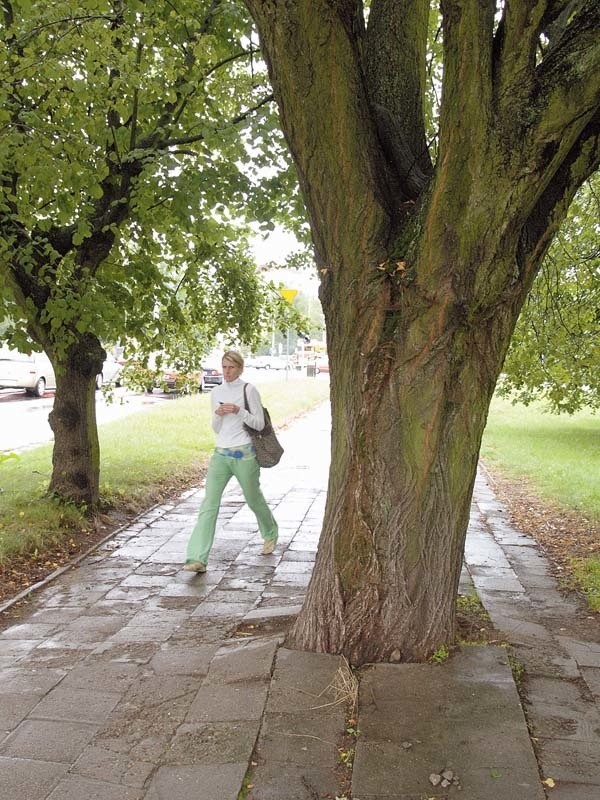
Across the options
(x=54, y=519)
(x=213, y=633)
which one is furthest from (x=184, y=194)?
(x=213, y=633)

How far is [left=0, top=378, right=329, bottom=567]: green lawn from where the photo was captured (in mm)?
7578

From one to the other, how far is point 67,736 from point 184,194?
562 centimetres

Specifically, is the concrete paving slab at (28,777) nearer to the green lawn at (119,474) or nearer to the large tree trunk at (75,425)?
the green lawn at (119,474)

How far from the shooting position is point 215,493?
22.0 ft

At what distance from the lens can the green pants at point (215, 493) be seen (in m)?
6.66

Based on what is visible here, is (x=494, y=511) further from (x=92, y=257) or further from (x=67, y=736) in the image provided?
(x=67, y=736)

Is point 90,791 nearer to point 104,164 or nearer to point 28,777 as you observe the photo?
point 28,777

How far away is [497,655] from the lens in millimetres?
4133

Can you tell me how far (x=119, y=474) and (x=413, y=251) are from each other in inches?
322

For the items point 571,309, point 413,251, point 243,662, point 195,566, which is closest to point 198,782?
point 243,662

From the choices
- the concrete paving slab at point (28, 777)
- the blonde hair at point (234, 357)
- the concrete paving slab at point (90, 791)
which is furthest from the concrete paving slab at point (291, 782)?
the blonde hair at point (234, 357)

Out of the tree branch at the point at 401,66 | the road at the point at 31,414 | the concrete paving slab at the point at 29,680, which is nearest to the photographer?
the concrete paving slab at the point at 29,680

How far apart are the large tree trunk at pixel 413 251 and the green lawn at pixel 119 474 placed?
1.83 meters

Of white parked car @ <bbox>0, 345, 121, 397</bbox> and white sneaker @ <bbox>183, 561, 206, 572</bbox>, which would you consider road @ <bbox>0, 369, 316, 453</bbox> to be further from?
white sneaker @ <bbox>183, 561, 206, 572</bbox>
